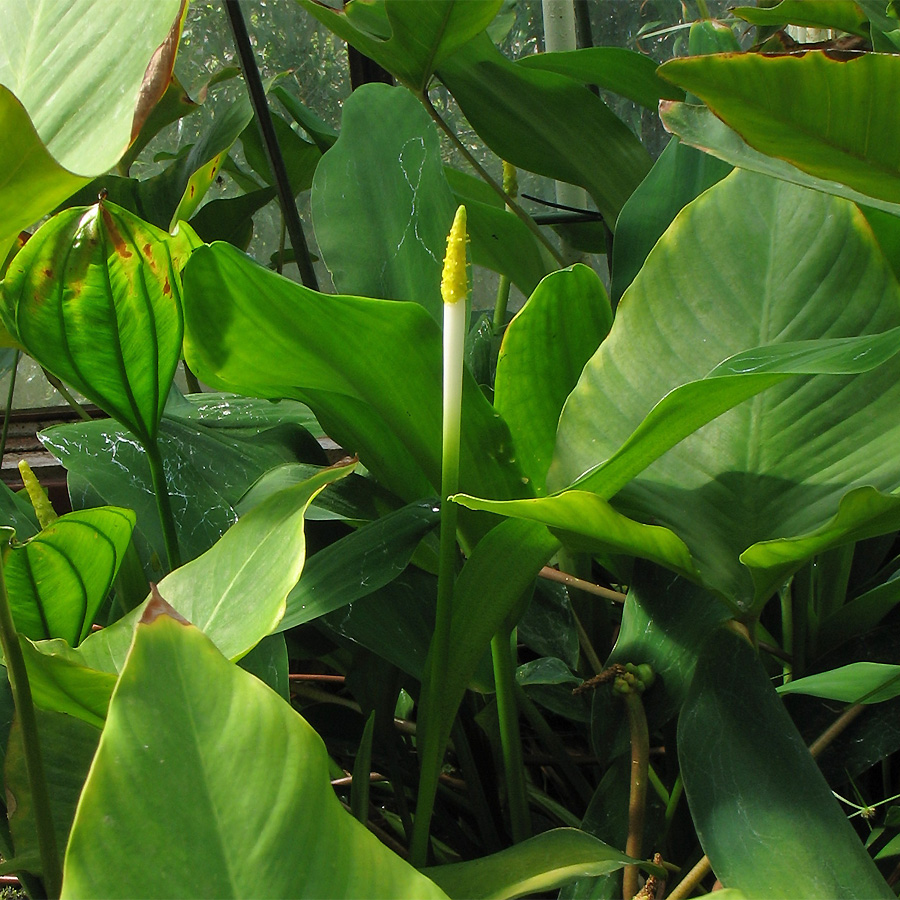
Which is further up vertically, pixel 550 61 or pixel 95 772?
pixel 550 61

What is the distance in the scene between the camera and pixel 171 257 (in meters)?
0.28

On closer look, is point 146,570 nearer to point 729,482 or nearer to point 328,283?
point 729,482

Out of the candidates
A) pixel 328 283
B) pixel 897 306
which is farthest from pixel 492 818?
pixel 328 283

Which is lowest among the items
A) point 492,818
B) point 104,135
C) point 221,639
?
point 492,818

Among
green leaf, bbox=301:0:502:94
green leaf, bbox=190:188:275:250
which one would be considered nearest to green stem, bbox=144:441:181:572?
green leaf, bbox=301:0:502:94

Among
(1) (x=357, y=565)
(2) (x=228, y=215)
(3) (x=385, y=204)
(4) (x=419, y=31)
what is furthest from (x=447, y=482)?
(2) (x=228, y=215)

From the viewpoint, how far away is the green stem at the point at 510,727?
0.30 metres

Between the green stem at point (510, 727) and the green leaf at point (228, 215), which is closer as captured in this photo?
the green stem at point (510, 727)

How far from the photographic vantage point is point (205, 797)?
139mm

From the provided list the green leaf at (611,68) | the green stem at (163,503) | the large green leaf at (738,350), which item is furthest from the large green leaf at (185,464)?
the green leaf at (611,68)

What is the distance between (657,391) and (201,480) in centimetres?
18

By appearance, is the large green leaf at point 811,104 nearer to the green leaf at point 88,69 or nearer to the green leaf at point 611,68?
the green leaf at point 88,69

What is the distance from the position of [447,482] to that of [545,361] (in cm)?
8

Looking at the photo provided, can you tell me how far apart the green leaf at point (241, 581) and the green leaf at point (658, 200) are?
0.60 feet
